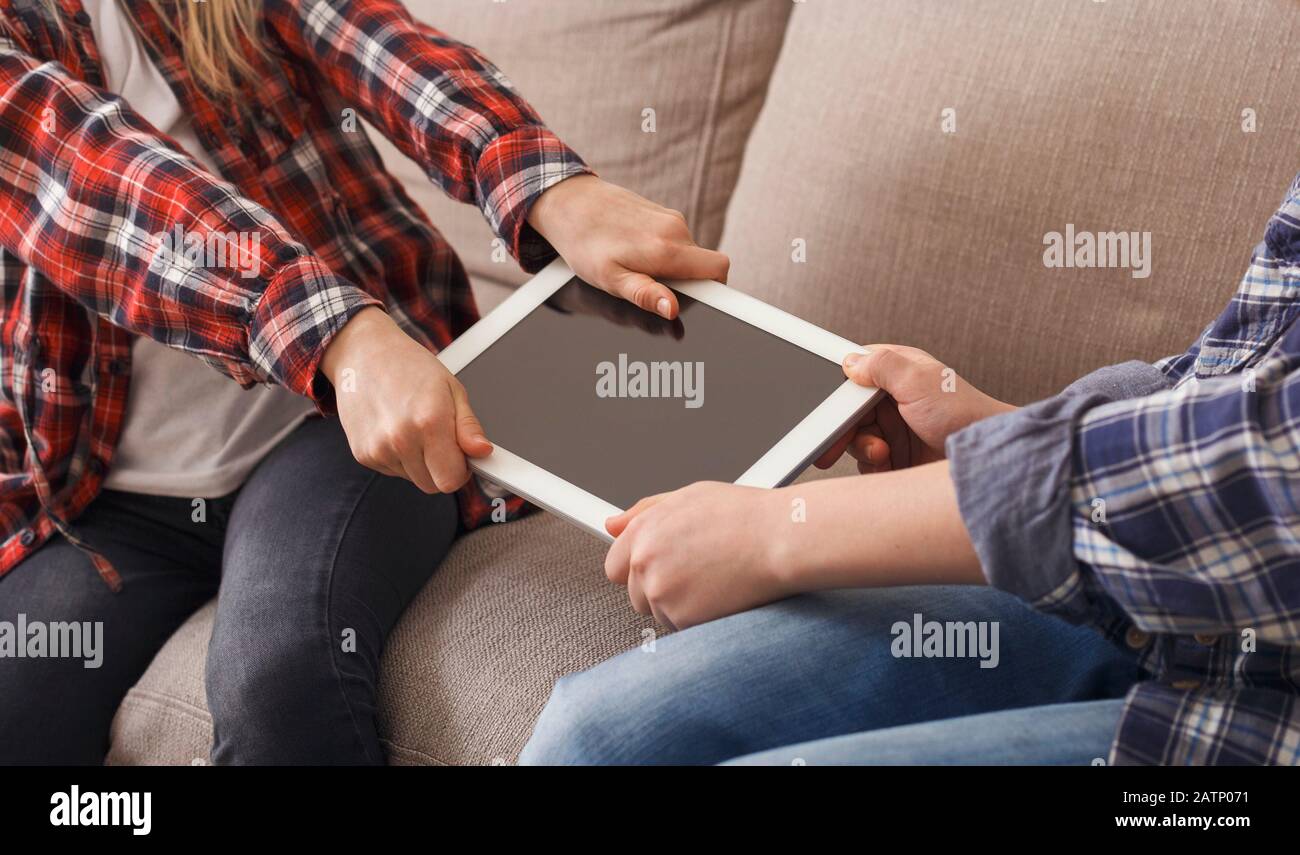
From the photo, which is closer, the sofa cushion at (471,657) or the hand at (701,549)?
the hand at (701,549)

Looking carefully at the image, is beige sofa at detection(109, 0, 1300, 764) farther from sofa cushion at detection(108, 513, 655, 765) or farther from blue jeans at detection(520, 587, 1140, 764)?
blue jeans at detection(520, 587, 1140, 764)

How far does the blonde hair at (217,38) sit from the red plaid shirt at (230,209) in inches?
0.4

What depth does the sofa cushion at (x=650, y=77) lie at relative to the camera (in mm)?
1225

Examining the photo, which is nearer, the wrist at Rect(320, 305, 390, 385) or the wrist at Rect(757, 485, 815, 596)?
the wrist at Rect(757, 485, 815, 596)

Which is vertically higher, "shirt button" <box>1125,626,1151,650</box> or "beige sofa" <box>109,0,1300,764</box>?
"beige sofa" <box>109,0,1300,764</box>

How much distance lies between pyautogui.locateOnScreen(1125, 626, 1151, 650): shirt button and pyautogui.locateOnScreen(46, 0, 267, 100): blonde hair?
2.68 feet

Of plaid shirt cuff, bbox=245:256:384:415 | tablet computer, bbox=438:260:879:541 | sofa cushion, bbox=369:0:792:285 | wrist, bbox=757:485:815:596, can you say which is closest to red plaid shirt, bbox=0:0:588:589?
plaid shirt cuff, bbox=245:256:384:415

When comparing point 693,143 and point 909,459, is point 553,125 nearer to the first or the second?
point 693,143

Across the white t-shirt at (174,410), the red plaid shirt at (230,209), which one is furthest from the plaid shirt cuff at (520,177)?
the white t-shirt at (174,410)

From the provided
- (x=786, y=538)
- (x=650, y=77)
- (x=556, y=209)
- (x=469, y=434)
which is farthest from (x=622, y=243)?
(x=650, y=77)

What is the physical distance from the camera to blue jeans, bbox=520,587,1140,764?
696 mm

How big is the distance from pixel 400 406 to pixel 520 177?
249 mm

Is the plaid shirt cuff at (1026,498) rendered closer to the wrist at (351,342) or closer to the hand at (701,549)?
the hand at (701,549)

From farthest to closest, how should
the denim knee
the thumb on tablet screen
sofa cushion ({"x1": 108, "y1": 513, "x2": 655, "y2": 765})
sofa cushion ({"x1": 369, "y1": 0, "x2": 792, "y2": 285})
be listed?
sofa cushion ({"x1": 369, "y1": 0, "x2": 792, "y2": 285}), sofa cushion ({"x1": 108, "y1": 513, "x2": 655, "y2": 765}), the thumb on tablet screen, the denim knee
